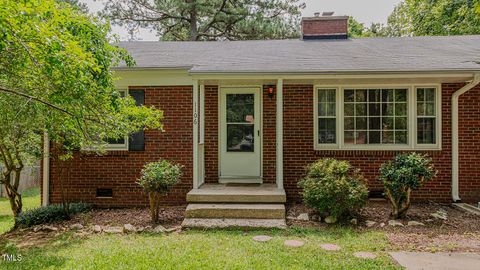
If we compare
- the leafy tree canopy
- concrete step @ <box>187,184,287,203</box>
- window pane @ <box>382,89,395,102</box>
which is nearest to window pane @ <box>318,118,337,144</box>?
window pane @ <box>382,89,395,102</box>

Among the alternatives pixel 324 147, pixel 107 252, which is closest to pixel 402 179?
pixel 324 147

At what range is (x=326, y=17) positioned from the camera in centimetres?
984

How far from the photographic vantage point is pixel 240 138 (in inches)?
302

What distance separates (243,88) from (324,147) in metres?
2.28

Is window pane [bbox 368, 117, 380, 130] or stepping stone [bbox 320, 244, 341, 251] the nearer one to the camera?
stepping stone [bbox 320, 244, 341, 251]

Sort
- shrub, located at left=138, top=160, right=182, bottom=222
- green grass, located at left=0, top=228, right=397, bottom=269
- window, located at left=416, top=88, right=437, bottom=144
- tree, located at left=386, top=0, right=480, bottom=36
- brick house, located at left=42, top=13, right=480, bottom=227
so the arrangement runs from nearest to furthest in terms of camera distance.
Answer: green grass, located at left=0, top=228, right=397, bottom=269 → shrub, located at left=138, top=160, right=182, bottom=222 → brick house, located at left=42, top=13, right=480, bottom=227 → window, located at left=416, top=88, right=437, bottom=144 → tree, located at left=386, top=0, right=480, bottom=36

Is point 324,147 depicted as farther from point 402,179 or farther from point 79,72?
point 79,72

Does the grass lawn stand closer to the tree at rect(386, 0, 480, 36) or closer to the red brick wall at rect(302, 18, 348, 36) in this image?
the red brick wall at rect(302, 18, 348, 36)

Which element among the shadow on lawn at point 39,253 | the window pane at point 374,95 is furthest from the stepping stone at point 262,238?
the window pane at point 374,95

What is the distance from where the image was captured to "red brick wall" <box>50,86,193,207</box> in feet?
24.0

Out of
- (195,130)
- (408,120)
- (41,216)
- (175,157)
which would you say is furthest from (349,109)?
(41,216)

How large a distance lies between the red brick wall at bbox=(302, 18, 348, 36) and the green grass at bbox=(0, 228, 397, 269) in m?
6.49

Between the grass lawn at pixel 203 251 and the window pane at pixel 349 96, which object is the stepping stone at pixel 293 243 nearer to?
the grass lawn at pixel 203 251

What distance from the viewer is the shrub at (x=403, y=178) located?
559 centimetres
